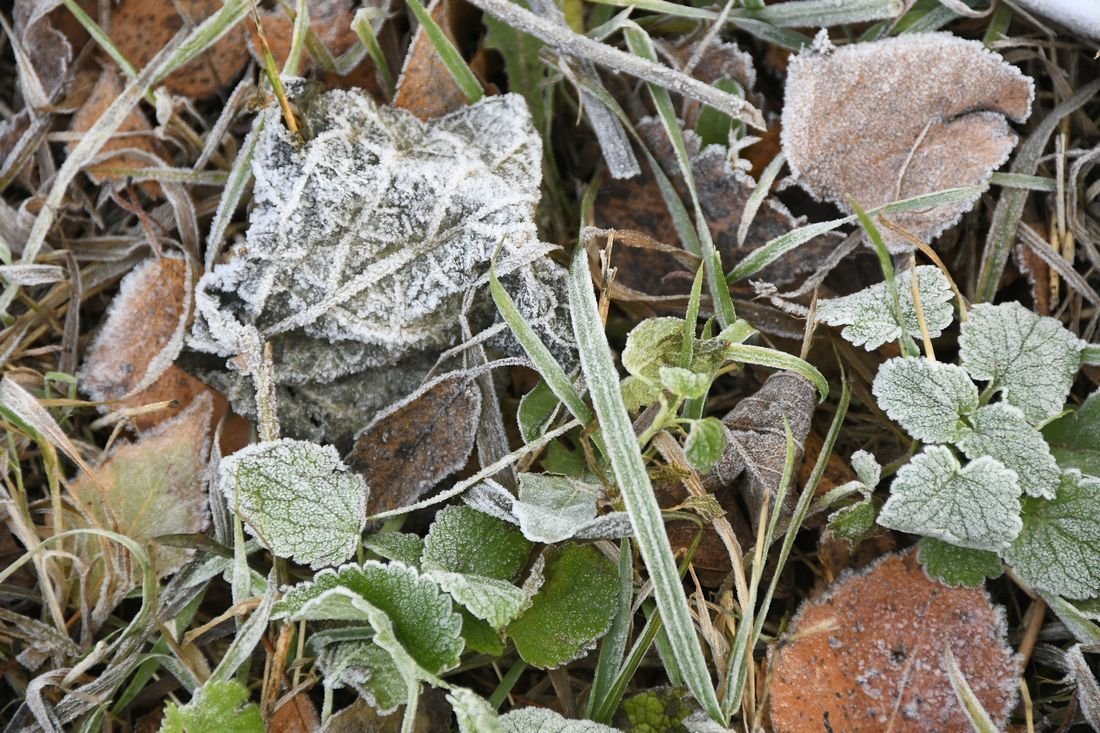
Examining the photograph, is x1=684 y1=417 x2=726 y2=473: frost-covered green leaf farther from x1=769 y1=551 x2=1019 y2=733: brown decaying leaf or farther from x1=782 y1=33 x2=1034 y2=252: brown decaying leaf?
x1=782 y1=33 x2=1034 y2=252: brown decaying leaf

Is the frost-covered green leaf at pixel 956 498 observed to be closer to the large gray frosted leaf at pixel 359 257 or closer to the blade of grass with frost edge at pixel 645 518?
the blade of grass with frost edge at pixel 645 518

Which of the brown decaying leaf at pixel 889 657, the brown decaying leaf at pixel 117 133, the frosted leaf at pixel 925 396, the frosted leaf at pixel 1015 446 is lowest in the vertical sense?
the brown decaying leaf at pixel 889 657

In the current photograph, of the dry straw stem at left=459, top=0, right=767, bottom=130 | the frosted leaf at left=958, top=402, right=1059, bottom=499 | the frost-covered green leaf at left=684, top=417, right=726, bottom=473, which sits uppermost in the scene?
the dry straw stem at left=459, top=0, right=767, bottom=130

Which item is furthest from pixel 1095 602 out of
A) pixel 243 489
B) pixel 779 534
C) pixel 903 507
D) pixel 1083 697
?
pixel 243 489

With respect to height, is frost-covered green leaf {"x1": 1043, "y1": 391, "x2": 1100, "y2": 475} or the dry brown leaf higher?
the dry brown leaf

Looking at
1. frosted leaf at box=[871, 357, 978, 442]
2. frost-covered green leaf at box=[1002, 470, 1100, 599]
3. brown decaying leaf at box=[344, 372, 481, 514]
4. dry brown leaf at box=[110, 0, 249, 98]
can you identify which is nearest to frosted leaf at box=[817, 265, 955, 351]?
frosted leaf at box=[871, 357, 978, 442]

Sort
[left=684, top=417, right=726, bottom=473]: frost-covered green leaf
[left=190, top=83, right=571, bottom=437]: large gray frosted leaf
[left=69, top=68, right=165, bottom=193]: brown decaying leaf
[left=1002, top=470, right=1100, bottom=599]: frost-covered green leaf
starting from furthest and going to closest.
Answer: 1. [left=69, top=68, right=165, bottom=193]: brown decaying leaf
2. [left=190, top=83, right=571, bottom=437]: large gray frosted leaf
3. [left=1002, top=470, right=1100, bottom=599]: frost-covered green leaf
4. [left=684, top=417, right=726, bottom=473]: frost-covered green leaf

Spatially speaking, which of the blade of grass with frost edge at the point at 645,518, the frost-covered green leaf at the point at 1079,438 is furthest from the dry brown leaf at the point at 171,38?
the frost-covered green leaf at the point at 1079,438
